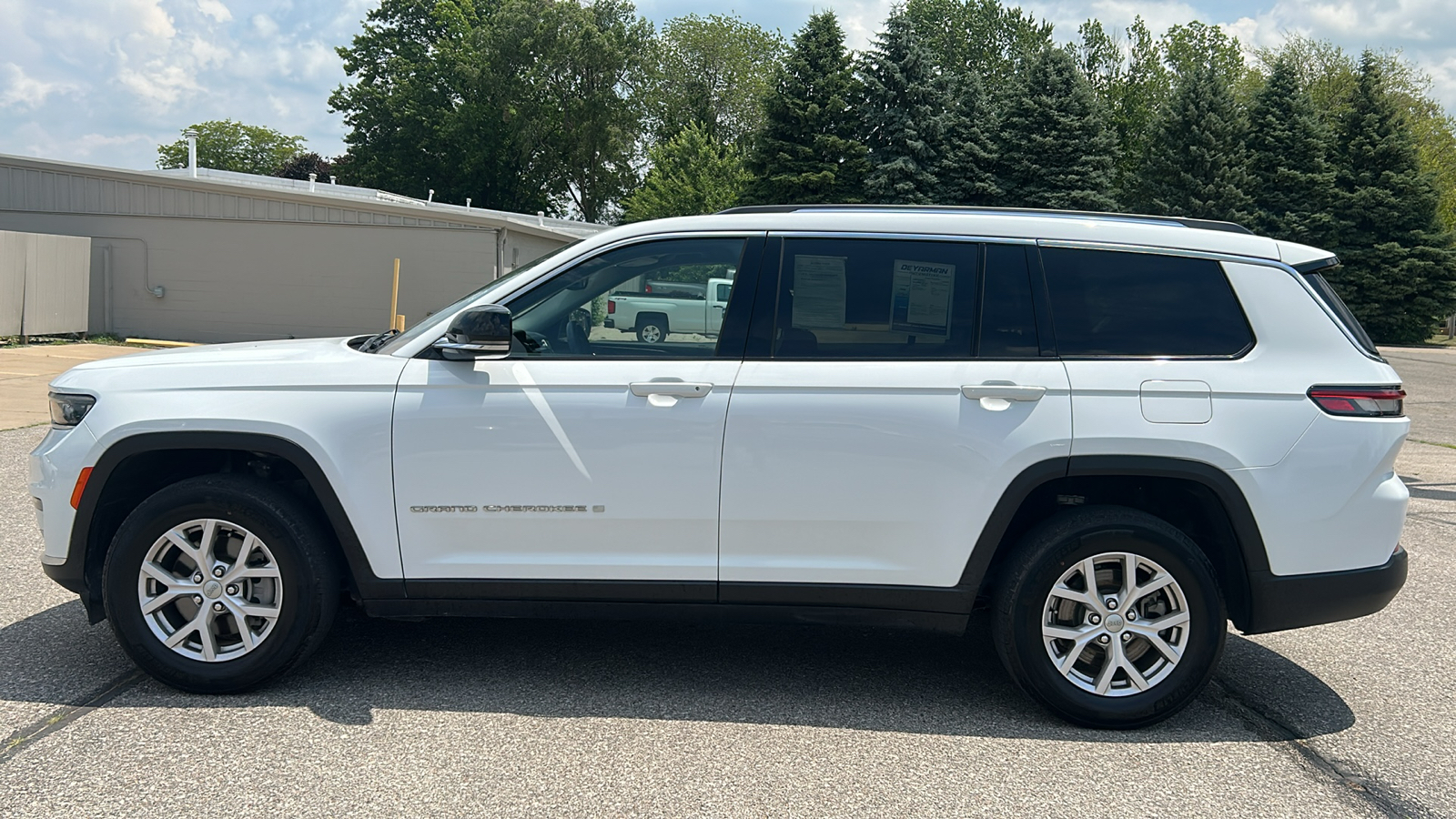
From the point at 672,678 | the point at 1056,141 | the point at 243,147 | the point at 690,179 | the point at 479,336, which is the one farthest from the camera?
the point at 243,147

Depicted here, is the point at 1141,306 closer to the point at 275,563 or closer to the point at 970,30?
the point at 275,563

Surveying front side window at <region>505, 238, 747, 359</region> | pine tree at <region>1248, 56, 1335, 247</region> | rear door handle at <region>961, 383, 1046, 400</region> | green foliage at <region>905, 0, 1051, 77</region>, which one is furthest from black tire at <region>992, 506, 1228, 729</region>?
green foliage at <region>905, 0, 1051, 77</region>

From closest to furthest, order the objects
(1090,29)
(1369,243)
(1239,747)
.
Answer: (1239,747)
(1369,243)
(1090,29)

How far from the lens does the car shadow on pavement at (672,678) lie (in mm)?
4039

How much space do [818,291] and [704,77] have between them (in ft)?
214

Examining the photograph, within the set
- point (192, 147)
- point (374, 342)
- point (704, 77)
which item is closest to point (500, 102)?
point (704, 77)

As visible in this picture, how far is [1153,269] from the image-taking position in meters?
4.09

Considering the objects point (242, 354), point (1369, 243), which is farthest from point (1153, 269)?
point (1369, 243)

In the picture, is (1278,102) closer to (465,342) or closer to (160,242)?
(160,242)

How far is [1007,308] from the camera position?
405 cm

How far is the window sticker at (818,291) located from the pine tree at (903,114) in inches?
1527

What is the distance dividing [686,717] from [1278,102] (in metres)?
47.0

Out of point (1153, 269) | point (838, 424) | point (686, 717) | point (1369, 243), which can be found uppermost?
point (1369, 243)

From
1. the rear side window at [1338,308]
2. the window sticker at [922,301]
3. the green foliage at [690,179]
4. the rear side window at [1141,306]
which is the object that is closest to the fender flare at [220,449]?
the window sticker at [922,301]
